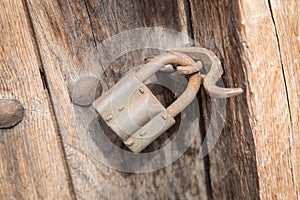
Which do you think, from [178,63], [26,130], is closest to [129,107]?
[178,63]

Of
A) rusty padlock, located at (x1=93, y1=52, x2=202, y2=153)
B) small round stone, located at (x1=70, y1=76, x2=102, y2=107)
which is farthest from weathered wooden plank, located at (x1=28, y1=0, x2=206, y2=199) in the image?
rusty padlock, located at (x1=93, y1=52, x2=202, y2=153)

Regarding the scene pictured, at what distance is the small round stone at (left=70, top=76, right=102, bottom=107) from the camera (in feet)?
2.67

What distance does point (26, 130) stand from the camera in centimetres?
81

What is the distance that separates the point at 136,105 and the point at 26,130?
0.82ft

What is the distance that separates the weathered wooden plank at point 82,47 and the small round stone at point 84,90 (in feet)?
0.04

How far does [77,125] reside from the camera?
0.84 m

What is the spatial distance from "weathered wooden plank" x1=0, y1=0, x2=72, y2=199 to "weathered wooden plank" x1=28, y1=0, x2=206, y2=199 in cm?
2

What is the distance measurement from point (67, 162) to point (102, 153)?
0.08 meters

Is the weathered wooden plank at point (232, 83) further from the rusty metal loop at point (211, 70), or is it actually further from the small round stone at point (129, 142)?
the small round stone at point (129, 142)

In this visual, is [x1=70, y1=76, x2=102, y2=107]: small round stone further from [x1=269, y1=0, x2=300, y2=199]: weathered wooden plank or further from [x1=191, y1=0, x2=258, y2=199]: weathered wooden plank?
[x1=269, y1=0, x2=300, y2=199]: weathered wooden plank

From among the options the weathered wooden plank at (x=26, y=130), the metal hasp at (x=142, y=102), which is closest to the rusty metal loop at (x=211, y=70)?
the metal hasp at (x=142, y=102)

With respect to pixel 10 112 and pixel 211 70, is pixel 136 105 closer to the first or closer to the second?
pixel 211 70

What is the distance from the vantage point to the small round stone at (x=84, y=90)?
0.81 m

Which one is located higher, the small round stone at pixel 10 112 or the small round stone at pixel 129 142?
the small round stone at pixel 10 112
